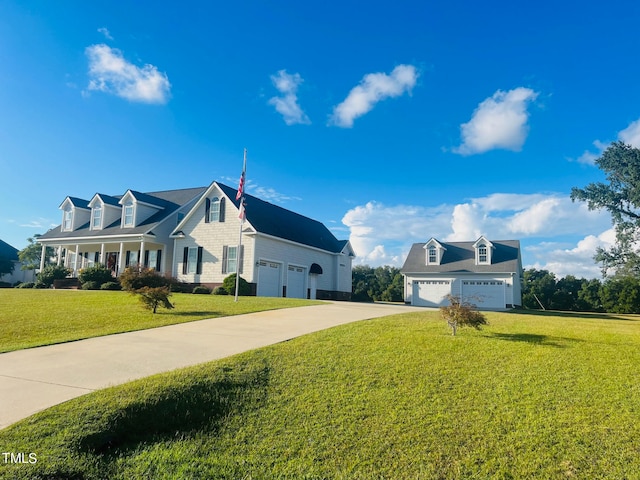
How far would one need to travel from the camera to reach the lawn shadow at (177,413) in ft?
15.7

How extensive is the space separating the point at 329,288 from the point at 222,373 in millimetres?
26529

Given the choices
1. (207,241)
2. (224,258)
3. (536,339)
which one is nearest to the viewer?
(536,339)

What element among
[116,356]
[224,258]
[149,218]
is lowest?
[116,356]

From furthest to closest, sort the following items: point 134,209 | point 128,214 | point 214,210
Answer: point 128,214 → point 134,209 → point 214,210

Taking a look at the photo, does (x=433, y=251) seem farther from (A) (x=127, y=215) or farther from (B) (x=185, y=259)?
(A) (x=127, y=215)

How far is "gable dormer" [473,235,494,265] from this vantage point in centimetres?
3125

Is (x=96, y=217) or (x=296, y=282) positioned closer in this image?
(x=296, y=282)

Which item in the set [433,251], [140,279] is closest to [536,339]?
[140,279]

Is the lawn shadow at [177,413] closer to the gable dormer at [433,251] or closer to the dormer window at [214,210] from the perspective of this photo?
the dormer window at [214,210]

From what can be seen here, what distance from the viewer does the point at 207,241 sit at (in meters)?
27.1

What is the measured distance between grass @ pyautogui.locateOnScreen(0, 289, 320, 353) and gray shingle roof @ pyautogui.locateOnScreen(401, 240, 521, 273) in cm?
1799

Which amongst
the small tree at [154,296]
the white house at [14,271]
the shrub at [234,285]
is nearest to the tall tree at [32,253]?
the white house at [14,271]

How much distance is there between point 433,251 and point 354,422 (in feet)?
97.3

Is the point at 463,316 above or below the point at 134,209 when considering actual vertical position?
below
